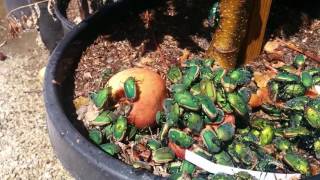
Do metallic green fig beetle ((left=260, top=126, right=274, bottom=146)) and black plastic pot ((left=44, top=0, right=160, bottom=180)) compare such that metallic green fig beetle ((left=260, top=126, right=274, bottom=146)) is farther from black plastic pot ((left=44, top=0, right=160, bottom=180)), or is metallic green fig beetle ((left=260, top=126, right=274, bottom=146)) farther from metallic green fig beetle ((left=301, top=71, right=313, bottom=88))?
black plastic pot ((left=44, top=0, right=160, bottom=180))

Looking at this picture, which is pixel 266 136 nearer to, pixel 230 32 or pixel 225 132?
pixel 225 132

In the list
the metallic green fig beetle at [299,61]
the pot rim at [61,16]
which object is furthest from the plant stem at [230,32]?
the pot rim at [61,16]

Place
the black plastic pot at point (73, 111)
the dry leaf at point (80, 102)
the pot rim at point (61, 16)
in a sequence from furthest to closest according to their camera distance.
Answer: the pot rim at point (61, 16) < the dry leaf at point (80, 102) < the black plastic pot at point (73, 111)

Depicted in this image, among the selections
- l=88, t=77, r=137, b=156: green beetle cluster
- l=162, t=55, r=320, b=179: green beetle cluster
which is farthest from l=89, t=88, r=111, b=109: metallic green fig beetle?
l=162, t=55, r=320, b=179: green beetle cluster

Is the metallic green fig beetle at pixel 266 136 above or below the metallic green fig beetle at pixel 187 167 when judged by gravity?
above

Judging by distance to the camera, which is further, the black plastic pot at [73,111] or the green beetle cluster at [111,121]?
the green beetle cluster at [111,121]

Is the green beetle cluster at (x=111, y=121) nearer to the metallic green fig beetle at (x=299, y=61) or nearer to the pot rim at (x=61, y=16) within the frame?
the metallic green fig beetle at (x=299, y=61)

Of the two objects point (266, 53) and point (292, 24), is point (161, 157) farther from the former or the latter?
point (292, 24)

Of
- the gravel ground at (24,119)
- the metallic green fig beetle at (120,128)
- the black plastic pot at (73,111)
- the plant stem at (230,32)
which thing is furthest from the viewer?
the gravel ground at (24,119)
